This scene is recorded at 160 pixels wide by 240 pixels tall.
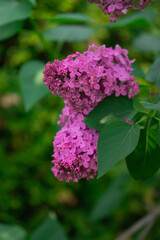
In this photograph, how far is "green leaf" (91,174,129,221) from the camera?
165 cm

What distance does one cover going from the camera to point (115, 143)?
70cm

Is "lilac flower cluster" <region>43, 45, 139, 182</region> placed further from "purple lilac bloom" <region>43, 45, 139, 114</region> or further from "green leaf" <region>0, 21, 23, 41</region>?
"green leaf" <region>0, 21, 23, 41</region>

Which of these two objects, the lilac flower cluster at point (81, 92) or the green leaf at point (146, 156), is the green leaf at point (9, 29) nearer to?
the lilac flower cluster at point (81, 92)

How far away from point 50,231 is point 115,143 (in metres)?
0.78

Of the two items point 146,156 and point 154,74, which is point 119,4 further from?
point 146,156

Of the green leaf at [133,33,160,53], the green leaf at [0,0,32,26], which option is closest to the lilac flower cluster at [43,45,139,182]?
the green leaf at [0,0,32,26]

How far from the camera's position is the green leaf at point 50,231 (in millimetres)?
1335

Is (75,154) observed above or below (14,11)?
below

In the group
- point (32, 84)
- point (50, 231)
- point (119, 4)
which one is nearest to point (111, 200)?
point (50, 231)

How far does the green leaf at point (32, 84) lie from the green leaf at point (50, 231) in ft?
1.52

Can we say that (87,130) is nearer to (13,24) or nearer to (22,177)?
(13,24)

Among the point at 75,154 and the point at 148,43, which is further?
the point at 148,43

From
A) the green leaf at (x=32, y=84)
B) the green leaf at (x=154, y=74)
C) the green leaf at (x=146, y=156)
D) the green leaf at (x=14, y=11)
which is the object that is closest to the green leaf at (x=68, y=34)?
the green leaf at (x=32, y=84)

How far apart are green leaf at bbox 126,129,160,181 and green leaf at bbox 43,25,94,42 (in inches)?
31.8
